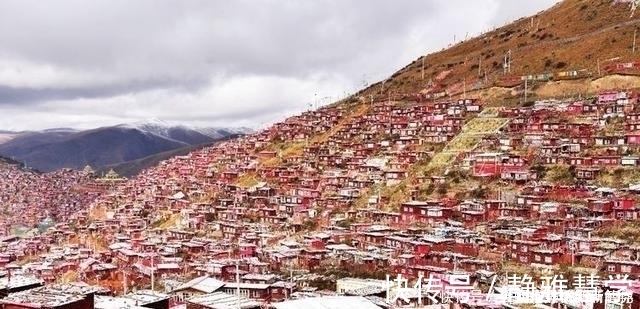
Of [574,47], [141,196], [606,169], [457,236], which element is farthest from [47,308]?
[574,47]

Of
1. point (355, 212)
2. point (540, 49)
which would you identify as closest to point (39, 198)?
point (355, 212)

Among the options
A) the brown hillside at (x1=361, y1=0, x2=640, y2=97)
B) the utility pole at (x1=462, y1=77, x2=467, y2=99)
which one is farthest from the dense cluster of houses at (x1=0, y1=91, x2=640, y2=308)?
the brown hillside at (x1=361, y1=0, x2=640, y2=97)

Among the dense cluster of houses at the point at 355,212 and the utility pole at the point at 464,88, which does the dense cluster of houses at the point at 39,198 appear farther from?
the utility pole at the point at 464,88

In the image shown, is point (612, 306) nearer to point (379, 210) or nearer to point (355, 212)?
point (379, 210)

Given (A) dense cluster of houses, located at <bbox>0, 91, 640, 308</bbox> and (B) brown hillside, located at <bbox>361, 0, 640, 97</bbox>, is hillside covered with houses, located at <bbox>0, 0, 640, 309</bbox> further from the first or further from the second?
(B) brown hillside, located at <bbox>361, 0, 640, 97</bbox>

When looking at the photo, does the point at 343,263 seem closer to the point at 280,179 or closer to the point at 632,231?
the point at 632,231
